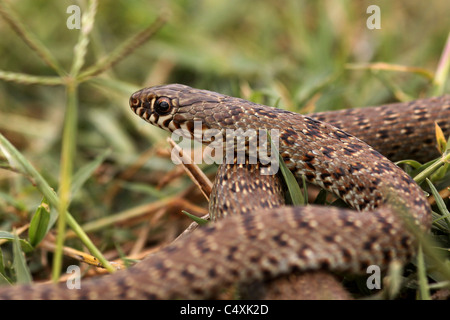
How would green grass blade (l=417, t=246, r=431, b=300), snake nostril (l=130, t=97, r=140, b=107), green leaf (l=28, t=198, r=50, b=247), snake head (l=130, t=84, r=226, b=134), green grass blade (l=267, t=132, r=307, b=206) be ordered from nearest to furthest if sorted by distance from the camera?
green grass blade (l=417, t=246, r=431, b=300) < green grass blade (l=267, t=132, r=307, b=206) < green leaf (l=28, t=198, r=50, b=247) < snake head (l=130, t=84, r=226, b=134) < snake nostril (l=130, t=97, r=140, b=107)

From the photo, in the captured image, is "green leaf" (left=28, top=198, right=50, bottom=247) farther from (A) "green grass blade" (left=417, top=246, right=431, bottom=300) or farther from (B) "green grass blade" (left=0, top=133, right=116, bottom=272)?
(A) "green grass blade" (left=417, top=246, right=431, bottom=300)

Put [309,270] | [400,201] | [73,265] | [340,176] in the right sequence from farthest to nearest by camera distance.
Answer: [73,265] → [340,176] → [400,201] → [309,270]

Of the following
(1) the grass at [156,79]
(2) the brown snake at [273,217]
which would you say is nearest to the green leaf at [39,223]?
(1) the grass at [156,79]

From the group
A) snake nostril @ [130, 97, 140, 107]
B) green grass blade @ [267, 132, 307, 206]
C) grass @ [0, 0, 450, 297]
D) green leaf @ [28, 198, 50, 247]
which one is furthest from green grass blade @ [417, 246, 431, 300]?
snake nostril @ [130, 97, 140, 107]

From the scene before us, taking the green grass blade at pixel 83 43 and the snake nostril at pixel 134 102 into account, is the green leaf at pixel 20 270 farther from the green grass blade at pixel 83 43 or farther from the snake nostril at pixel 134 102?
the snake nostril at pixel 134 102
